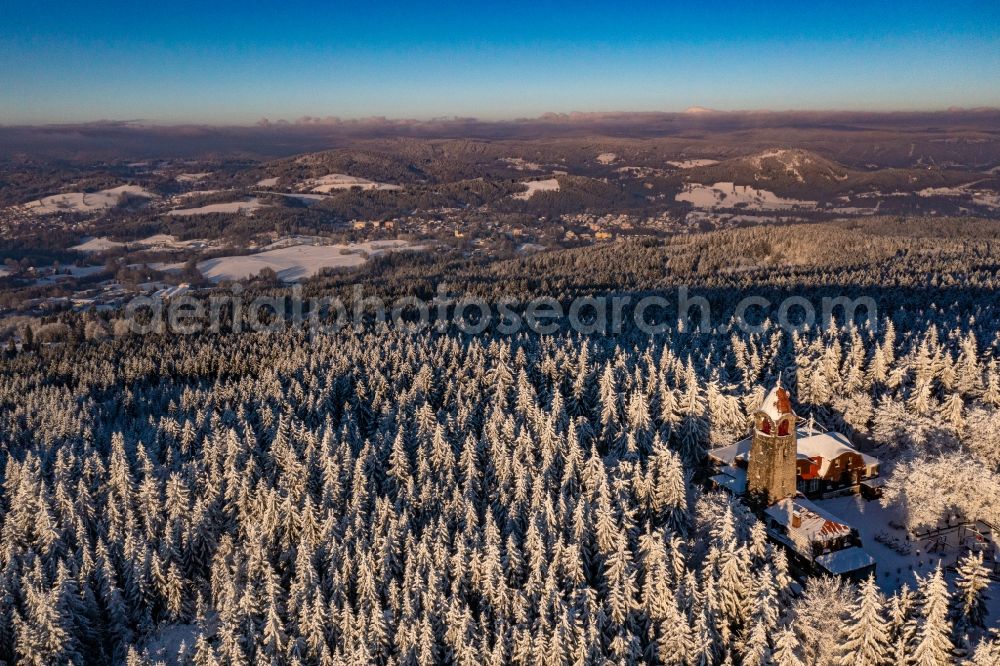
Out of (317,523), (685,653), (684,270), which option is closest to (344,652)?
(317,523)

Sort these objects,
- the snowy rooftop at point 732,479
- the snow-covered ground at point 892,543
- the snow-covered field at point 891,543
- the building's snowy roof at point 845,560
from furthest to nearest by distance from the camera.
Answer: the snowy rooftop at point 732,479 < the snow-covered ground at point 892,543 < the snow-covered field at point 891,543 < the building's snowy roof at point 845,560

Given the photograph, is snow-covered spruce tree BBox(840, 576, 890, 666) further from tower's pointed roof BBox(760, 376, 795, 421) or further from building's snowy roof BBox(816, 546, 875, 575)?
tower's pointed roof BBox(760, 376, 795, 421)

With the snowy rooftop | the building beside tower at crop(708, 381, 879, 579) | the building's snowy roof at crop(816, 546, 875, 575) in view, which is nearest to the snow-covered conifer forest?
the snowy rooftop

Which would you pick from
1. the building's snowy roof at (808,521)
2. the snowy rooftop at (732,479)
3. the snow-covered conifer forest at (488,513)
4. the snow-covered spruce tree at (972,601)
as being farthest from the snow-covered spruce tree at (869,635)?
the snowy rooftop at (732,479)

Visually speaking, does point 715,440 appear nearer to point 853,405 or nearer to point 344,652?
point 853,405

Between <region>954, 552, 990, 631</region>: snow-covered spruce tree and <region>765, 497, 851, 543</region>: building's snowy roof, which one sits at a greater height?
<region>954, 552, 990, 631</region>: snow-covered spruce tree

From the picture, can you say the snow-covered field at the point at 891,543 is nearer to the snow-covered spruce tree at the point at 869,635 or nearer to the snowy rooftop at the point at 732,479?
the snowy rooftop at the point at 732,479

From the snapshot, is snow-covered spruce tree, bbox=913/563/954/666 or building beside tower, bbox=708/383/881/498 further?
building beside tower, bbox=708/383/881/498
